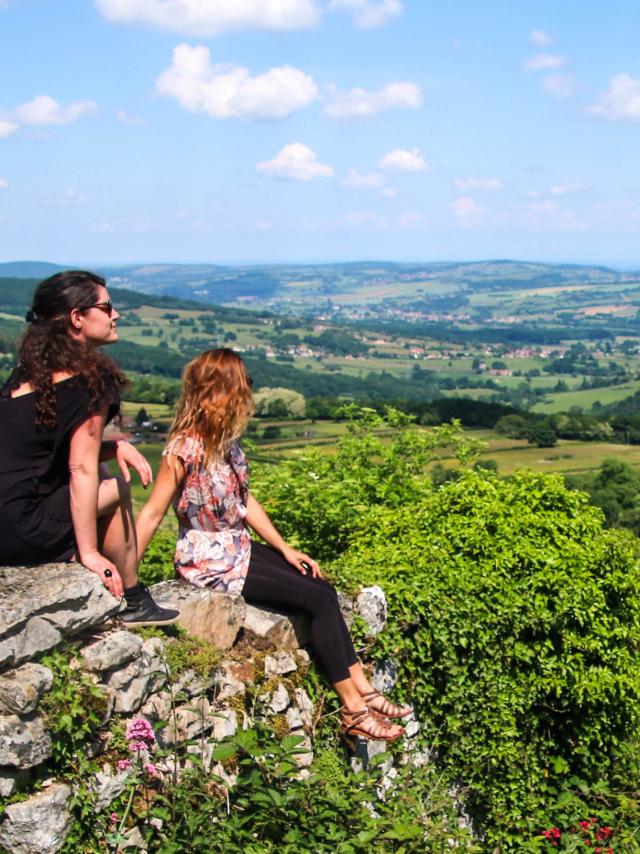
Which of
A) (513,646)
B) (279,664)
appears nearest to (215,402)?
(279,664)

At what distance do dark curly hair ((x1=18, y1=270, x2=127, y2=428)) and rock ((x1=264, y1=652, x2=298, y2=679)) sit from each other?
1.89 metres

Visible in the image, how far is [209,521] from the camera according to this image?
218 inches

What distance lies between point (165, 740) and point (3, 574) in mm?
1189

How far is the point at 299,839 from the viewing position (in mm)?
4035

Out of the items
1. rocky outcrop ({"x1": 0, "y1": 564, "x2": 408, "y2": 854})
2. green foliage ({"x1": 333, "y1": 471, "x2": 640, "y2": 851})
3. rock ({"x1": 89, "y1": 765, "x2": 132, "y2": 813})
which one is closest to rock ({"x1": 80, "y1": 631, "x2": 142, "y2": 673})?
rocky outcrop ({"x1": 0, "y1": 564, "x2": 408, "y2": 854})

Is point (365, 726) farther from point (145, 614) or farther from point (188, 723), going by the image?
point (145, 614)

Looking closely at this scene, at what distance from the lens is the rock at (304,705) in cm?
536

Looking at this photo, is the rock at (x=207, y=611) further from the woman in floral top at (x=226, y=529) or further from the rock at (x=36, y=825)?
the rock at (x=36, y=825)

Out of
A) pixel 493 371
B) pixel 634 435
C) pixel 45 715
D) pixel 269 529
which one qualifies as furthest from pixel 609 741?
pixel 493 371

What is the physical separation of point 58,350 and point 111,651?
1581 millimetres

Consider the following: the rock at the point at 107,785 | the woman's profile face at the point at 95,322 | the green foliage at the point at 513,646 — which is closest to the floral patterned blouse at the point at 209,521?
the woman's profile face at the point at 95,322

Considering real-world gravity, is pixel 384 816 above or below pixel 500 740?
above

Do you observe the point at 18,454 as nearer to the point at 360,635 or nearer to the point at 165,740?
the point at 165,740

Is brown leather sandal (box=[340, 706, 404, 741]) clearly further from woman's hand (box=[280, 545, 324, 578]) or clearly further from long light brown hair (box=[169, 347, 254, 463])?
long light brown hair (box=[169, 347, 254, 463])
